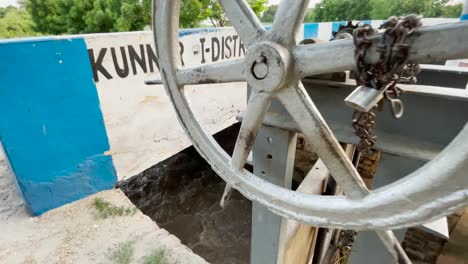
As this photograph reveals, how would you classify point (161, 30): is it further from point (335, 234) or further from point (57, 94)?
point (335, 234)

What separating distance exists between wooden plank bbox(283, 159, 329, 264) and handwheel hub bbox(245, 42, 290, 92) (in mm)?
821

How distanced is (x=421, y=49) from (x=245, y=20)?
33 centimetres

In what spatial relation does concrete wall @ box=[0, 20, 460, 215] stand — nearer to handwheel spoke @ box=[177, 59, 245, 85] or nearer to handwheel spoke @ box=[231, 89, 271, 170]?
handwheel spoke @ box=[177, 59, 245, 85]

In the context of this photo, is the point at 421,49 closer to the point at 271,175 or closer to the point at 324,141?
the point at 324,141

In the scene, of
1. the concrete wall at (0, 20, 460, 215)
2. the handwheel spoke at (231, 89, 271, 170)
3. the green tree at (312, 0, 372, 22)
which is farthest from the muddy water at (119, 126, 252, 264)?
the green tree at (312, 0, 372, 22)

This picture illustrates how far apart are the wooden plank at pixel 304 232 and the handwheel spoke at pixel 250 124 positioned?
0.65 m

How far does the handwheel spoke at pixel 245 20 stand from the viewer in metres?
0.54

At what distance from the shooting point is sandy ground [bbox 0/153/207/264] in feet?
5.23

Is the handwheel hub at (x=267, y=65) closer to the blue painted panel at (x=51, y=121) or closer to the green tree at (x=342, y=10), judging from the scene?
the blue painted panel at (x=51, y=121)

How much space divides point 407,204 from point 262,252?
30.7 inches

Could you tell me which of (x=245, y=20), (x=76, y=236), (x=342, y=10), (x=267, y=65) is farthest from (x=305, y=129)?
(x=342, y=10)

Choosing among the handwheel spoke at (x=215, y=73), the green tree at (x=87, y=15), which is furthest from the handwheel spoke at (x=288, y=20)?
the green tree at (x=87, y=15)

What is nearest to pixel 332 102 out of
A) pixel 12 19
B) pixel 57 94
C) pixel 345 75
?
pixel 345 75

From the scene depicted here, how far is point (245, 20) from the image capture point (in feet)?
1.80
